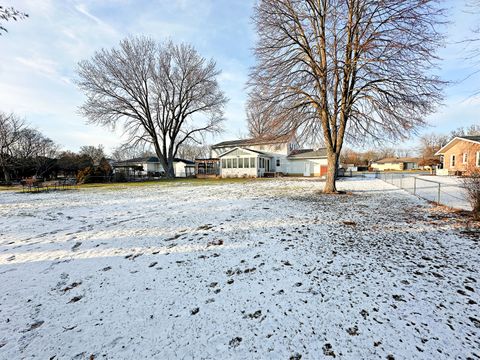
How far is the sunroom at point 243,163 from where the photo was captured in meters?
29.8

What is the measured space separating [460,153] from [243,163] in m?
28.3

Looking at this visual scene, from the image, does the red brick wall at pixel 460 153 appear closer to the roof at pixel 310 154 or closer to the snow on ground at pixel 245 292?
the roof at pixel 310 154

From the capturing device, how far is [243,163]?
99.7 feet

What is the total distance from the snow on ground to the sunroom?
23.9 meters

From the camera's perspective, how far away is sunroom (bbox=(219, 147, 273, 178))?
2979 centimetres

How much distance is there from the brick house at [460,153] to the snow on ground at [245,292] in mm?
27046

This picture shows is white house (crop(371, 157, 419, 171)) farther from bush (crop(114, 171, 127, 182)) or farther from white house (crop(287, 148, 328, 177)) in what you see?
bush (crop(114, 171, 127, 182))

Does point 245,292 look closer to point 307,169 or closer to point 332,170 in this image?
point 332,170

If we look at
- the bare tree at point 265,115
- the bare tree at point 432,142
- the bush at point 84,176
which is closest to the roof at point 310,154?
the bare tree at point 265,115

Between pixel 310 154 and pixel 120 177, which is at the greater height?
pixel 310 154

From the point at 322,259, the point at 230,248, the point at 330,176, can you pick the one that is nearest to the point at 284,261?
the point at 322,259

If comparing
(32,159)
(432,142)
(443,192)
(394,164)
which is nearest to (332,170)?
(443,192)

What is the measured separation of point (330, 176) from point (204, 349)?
38.8 feet

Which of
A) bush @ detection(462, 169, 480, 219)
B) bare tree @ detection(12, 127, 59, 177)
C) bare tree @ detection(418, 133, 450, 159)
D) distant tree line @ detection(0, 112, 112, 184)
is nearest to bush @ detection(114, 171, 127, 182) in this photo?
distant tree line @ detection(0, 112, 112, 184)
